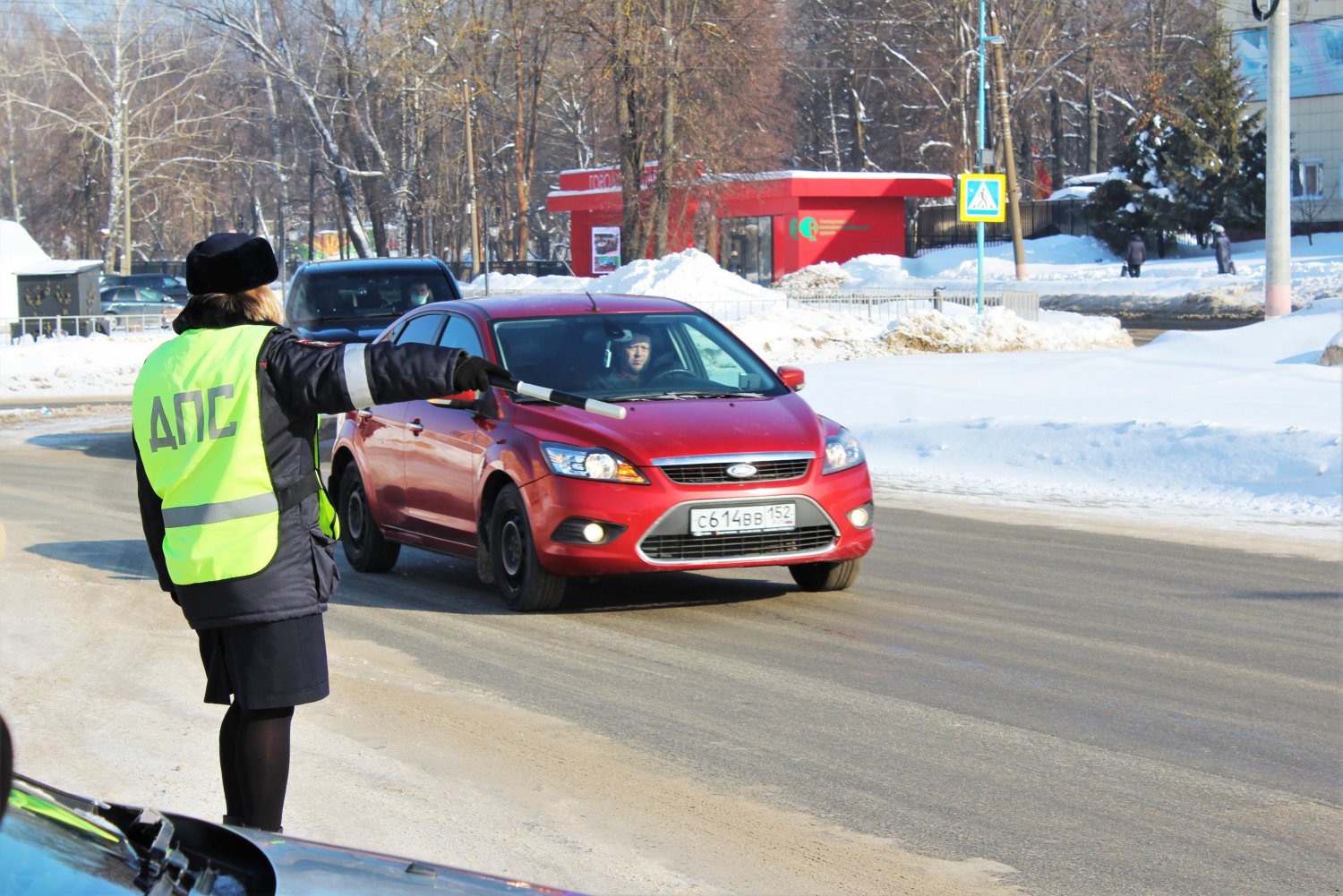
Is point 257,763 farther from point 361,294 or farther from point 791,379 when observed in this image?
point 361,294

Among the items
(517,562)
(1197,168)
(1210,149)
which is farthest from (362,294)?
(1197,168)

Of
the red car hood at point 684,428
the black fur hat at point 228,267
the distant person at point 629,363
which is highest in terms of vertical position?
the black fur hat at point 228,267

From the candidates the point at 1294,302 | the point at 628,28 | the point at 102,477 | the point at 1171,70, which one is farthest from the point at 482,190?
the point at 102,477

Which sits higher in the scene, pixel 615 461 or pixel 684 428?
pixel 684 428

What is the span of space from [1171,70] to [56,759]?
7150 cm

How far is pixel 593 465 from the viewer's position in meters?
8.33

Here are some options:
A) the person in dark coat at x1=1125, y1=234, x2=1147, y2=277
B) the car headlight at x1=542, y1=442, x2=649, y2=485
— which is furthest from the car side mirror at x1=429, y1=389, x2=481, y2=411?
the person in dark coat at x1=1125, y1=234, x2=1147, y2=277

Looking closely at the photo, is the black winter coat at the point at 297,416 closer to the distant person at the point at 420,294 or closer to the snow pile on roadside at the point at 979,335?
the distant person at the point at 420,294

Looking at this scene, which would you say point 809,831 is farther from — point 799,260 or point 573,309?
point 799,260

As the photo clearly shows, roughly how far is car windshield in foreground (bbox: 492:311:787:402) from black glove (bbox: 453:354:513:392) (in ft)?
16.5

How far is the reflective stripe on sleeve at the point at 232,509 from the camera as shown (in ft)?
13.1

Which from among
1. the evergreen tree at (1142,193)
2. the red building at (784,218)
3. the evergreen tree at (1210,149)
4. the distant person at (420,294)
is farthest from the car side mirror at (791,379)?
the evergreen tree at (1142,193)

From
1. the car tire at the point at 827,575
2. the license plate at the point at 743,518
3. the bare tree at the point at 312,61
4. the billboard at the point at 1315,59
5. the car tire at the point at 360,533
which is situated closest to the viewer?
the license plate at the point at 743,518

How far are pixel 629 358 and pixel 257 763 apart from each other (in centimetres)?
538
